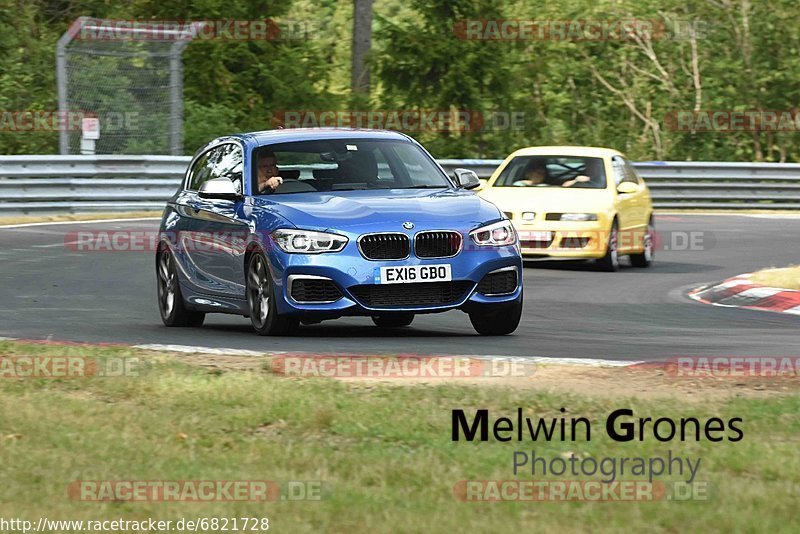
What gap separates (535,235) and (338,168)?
720 centimetres

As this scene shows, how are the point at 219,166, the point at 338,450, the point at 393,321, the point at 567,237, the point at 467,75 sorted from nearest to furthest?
the point at 338,450, the point at 393,321, the point at 219,166, the point at 567,237, the point at 467,75

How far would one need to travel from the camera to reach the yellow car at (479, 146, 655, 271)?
63.2 ft

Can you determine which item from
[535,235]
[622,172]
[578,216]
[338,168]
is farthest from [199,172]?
[622,172]

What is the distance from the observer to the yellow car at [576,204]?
→ 19.3m

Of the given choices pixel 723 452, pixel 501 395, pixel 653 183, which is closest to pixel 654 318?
pixel 501 395

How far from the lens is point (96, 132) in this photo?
1091 inches

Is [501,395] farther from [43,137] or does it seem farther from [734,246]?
[43,137]

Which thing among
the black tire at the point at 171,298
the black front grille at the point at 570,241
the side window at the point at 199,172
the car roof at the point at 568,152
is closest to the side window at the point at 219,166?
the side window at the point at 199,172

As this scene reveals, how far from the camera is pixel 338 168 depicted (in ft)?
40.7

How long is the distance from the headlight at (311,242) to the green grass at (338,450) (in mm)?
1810

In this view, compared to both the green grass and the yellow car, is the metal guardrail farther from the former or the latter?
the green grass

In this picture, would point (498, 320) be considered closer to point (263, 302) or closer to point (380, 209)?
point (380, 209)

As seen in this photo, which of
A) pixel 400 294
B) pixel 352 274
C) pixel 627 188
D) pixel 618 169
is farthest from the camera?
pixel 618 169

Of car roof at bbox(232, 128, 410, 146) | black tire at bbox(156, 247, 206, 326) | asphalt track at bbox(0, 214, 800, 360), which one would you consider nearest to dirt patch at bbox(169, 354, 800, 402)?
asphalt track at bbox(0, 214, 800, 360)
